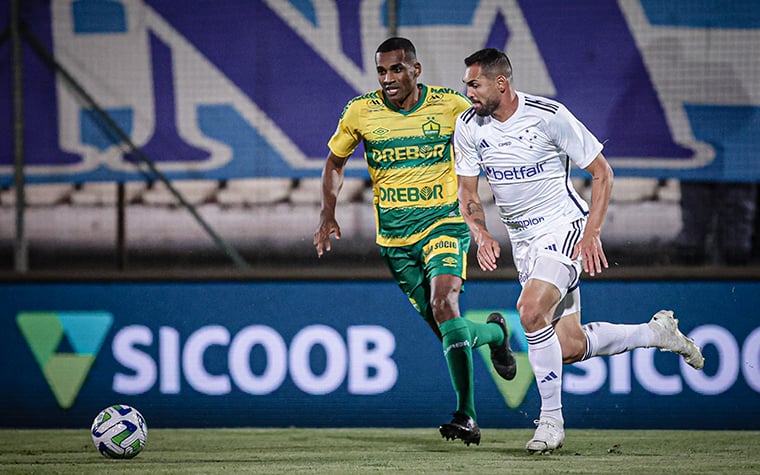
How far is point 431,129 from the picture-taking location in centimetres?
700

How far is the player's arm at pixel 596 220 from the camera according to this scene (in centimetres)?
608

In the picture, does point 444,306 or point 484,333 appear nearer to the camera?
point 444,306

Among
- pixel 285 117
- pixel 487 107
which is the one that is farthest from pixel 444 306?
pixel 285 117

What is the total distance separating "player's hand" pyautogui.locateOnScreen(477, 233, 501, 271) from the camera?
6.36 m

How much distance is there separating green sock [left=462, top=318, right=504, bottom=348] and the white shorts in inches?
23.5

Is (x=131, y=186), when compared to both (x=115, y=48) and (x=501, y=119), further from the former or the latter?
(x=501, y=119)

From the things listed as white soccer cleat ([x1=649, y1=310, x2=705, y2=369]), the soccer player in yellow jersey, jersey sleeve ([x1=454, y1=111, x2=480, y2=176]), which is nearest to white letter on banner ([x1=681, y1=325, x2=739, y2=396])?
white soccer cleat ([x1=649, y1=310, x2=705, y2=369])

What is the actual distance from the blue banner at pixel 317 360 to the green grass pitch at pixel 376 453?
8.9 inches

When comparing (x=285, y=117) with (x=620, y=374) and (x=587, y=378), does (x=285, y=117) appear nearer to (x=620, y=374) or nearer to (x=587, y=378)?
(x=587, y=378)

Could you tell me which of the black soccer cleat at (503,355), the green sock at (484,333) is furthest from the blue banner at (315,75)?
the green sock at (484,333)

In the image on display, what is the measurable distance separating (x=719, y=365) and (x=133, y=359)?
415 cm

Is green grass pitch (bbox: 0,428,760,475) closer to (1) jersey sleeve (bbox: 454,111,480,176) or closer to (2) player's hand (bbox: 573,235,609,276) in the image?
(2) player's hand (bbox: 573,235,609,276)

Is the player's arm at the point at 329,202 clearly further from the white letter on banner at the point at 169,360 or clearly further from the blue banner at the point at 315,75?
the white letter on banner at the point at 169,360

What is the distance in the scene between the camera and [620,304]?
820 cm
